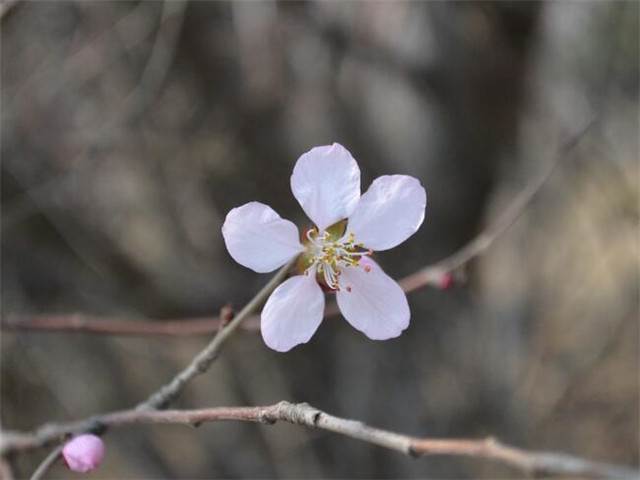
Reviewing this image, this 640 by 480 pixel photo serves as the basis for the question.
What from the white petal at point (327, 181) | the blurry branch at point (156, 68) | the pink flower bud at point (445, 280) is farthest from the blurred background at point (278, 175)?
the white petal at point (327, 181)

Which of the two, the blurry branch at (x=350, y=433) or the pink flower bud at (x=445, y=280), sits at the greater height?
the pink flower bud at (x=445, y=280)

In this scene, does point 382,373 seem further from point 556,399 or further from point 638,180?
point 638,180

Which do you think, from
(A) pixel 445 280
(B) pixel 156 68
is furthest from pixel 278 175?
(A) pixel 445 280

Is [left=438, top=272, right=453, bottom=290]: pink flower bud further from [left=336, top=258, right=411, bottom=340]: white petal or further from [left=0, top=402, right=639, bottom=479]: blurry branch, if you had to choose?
[left=0, top=402, right=639, bottom=479]: blurry branch

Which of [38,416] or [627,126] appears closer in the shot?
[627,126]

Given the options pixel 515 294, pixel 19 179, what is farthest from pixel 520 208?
pixel 515 294

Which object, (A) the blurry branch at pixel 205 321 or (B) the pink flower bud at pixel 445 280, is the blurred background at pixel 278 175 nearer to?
(A) the blurry branch at pixel 205 321
